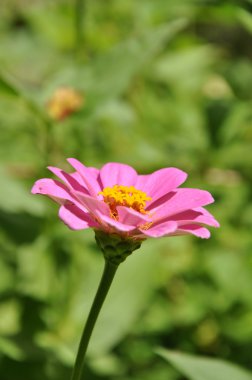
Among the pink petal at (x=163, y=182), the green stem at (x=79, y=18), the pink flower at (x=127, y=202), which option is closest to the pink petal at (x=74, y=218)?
the pink flower at (x=127, y=202)

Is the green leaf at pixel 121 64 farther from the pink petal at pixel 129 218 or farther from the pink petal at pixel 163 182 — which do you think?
the pink petal at pixel 129 218

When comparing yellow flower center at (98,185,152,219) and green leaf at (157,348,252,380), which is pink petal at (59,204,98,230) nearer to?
yellow flower center at (98,185,152,219)

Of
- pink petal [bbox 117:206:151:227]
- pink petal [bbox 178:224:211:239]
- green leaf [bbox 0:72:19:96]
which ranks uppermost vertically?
green leaf [bbox 0:72:19:96]

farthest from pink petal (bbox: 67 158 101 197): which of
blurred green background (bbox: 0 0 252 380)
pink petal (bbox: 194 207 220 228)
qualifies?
blurred green background (bbox: 0 0 252 380)

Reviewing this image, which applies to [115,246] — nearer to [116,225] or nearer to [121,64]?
[116,225]

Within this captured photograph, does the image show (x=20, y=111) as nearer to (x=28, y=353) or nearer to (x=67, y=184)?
(x=28, y=353)

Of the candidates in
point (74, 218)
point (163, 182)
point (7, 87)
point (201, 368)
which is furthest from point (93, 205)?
point (7, 87)
